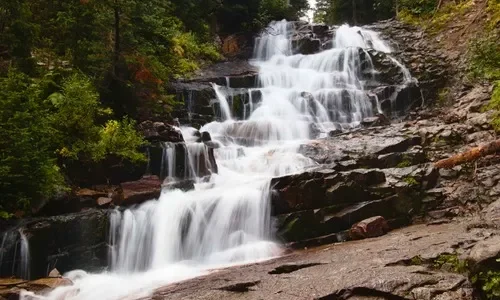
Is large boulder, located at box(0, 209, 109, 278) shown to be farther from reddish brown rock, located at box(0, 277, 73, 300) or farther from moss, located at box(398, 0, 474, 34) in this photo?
moss, located at box(398, 0, 474, 34)

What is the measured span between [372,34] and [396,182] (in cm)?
1659

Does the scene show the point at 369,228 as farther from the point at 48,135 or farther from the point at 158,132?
the point at 48,135

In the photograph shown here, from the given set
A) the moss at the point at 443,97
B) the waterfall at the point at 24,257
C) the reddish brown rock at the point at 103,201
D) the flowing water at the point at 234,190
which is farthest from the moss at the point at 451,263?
the moss at the point at 443,97

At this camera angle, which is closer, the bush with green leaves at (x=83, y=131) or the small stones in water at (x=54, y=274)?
the small stones in water at (x=54, y=274)

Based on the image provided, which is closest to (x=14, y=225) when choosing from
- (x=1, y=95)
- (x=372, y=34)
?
(x=1, y=95)

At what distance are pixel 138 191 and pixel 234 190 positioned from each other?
248cm

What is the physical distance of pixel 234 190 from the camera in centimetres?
1090

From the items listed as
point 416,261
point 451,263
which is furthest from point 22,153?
point 451,263

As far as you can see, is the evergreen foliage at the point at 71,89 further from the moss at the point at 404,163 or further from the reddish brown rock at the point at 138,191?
the moss at the point at 404,163

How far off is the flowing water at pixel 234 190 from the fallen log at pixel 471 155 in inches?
154

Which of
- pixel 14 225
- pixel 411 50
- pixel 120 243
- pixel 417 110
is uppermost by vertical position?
pixel 411 50

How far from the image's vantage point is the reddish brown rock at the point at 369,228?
895 cm

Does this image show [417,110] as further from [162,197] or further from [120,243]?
[120,243]

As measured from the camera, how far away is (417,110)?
1730 centimetres
